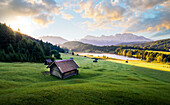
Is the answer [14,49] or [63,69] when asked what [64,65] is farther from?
[14,49]

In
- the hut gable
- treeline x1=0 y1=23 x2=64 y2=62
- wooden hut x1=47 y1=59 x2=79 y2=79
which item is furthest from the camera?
treeline x1=0 y1=23 x2=64 y2=62

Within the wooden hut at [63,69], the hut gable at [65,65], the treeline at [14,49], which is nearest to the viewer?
the wooden hut at [63,69]

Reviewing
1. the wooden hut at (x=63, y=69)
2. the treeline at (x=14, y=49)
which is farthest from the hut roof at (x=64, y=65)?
the treeline at (x=14, y=49)

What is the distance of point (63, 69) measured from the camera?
2894cm

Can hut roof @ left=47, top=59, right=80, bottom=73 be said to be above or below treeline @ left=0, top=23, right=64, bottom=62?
below

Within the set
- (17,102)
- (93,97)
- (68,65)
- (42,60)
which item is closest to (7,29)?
(42,60)

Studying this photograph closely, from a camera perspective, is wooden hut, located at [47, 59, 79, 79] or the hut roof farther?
the hut roof

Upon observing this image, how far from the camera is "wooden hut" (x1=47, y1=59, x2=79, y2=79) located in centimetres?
2850

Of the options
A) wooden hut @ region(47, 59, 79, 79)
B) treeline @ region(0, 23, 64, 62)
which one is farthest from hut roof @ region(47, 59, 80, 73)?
treeline @ region(0, 23, 64, 62)

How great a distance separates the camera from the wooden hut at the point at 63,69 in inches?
1122

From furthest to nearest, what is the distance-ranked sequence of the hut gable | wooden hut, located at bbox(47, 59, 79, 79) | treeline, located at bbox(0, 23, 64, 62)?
treeline, located at bbox(0, 23, 64, 62) → the hut gable → wooden hut, located at bbox(47, 59, 79, 79)

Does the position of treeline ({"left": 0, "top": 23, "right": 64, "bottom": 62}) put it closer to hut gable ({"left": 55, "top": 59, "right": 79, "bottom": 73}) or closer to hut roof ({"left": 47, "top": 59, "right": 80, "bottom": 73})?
hut roof ({"left": 47, "top": 59, "right": 80, "bottom": 73})

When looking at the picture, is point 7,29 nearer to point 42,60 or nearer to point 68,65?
point 42,60

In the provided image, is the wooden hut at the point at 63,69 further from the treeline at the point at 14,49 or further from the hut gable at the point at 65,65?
the treeline at the point at 14,49
